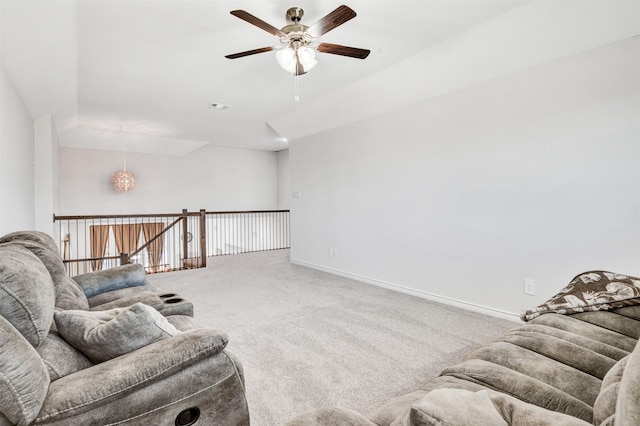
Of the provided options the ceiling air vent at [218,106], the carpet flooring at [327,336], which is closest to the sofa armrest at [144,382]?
the carpet flooring at [327,336]

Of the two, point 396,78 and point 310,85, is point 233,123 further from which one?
point 396,78

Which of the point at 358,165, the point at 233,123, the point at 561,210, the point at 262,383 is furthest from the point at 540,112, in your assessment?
the point at 233,123

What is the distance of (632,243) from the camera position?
2453mm

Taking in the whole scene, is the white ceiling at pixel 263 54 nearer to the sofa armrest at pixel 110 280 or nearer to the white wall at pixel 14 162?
the white wall at pixel 14 162

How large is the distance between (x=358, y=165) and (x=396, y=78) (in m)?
1.38

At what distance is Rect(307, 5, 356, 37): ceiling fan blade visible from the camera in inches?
79.1

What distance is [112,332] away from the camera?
1.20 metres

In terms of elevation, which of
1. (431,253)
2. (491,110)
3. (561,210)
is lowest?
(431,253)

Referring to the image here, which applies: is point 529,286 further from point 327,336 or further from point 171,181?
point 171,181

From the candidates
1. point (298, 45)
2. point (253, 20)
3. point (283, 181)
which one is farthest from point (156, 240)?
point (253, 20)

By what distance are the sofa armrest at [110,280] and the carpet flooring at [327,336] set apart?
77 cm

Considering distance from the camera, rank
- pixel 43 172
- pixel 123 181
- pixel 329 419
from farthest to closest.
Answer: pixel 123 181, pixel 43 172, pixel 329 419

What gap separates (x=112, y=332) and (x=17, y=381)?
29 centimetres

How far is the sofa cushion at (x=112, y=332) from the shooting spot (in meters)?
1.21
